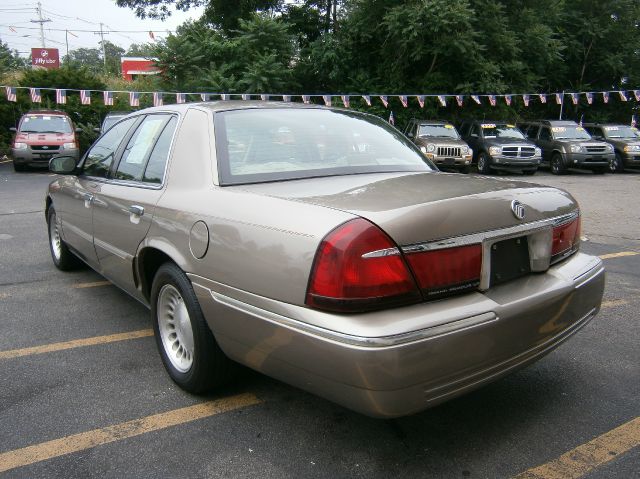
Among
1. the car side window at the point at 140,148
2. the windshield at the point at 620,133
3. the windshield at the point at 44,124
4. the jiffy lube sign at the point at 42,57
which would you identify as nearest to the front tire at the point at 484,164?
the windshield at the point at 620,133

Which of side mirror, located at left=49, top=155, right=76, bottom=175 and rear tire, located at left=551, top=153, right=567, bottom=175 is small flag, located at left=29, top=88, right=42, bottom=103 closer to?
side mirror, located at left=49, top=155, right=76, bottom=175

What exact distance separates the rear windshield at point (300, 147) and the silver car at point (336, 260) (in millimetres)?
11

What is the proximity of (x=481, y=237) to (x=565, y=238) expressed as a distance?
0.83 m

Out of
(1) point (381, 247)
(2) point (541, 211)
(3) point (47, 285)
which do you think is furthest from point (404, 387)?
(3) point (47, 285)

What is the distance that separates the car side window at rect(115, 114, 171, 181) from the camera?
11.6 feet

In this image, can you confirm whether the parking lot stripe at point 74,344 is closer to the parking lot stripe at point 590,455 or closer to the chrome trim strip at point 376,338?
the chrome trim strip at point 376,338

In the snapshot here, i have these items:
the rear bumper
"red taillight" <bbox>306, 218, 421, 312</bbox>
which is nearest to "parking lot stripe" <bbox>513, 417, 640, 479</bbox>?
the rear bumper

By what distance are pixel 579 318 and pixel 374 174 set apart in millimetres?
1315

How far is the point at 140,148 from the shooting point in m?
3.67

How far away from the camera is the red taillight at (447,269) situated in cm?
218

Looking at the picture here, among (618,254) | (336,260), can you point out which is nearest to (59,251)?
(336,260)

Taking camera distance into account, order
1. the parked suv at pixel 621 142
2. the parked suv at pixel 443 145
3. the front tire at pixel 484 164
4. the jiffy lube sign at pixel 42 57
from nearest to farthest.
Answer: the parked suv at pixel 443 145, the front tire at pixel 484 164, the parked suv at pixel 621 142, the jiffy lube sign at pixel 42 57

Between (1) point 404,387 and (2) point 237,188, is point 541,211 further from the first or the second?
(2) point 237,188

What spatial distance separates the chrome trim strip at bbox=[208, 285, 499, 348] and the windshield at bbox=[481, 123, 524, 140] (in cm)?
1730
